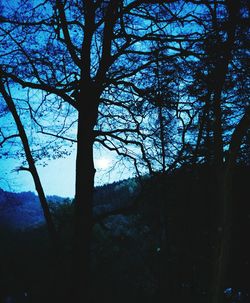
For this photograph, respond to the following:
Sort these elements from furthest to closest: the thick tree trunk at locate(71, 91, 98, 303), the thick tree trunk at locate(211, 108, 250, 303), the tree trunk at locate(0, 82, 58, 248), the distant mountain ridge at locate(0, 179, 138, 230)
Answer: the distant mountain ridge at locate(0, 179, 138, 230), the tree trunk at locate(0, 82, 58, 248), the thick tree trunk at locate(71, 91, 98, 303), the thick tree trunk at locate(211, 108, 250, 303)

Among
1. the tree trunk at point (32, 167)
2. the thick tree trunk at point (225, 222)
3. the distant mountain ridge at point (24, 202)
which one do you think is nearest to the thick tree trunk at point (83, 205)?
the distant mountain ridge at point (24, 202)

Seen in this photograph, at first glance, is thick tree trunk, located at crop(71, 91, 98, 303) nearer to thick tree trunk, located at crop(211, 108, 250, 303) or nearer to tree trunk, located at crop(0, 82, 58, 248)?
tree trunk, located at crop(0, 82, 58, 248)

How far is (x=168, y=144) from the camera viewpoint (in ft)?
29.2

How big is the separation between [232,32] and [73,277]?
5.51 meters

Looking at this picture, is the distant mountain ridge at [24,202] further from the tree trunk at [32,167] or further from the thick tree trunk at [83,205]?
the tree trunk at [32,167]

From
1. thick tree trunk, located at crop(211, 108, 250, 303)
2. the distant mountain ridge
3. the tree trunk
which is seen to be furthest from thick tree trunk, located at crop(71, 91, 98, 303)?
thick tree trunk, located at crop(211, 108, 250, 303)

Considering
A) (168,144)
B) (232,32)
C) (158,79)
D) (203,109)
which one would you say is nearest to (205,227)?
(168,144)

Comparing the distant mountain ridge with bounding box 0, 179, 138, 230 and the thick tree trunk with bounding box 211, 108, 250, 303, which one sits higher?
the distant mountain ridge with bounding box 0, 179, 138, 230

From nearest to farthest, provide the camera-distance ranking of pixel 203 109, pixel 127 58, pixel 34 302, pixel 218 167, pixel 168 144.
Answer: pixel 218 167 → pixel 127 58 → pixel 203 109 → pixel 168 144 → pixel 34 302

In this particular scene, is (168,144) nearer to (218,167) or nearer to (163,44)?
(163,44)

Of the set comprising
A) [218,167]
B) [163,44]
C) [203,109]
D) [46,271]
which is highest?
[163,44]

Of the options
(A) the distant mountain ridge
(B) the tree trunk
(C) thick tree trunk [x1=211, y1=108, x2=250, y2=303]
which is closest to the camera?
(C) thick tree trunk [x1=211, y1=108, x2=250, y2=303]

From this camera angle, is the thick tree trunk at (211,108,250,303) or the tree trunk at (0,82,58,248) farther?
the tree trunk at (0,82,58,248)

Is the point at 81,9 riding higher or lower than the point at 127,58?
higher
